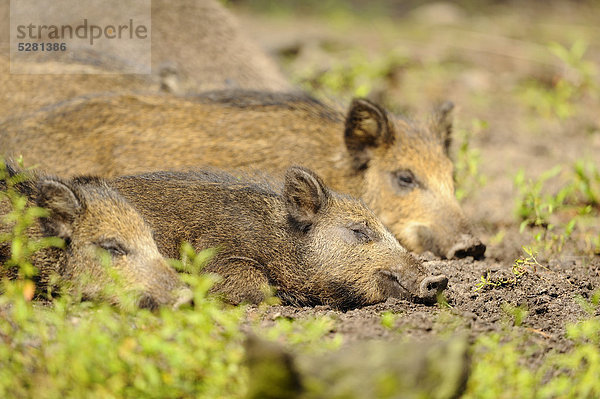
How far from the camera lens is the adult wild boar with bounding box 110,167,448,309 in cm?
443

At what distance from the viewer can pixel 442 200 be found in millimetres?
5594

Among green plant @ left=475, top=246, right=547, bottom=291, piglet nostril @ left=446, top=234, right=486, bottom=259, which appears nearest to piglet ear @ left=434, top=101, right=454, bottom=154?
piglet nostril @ left=446, top=234, right=486, bottom=259

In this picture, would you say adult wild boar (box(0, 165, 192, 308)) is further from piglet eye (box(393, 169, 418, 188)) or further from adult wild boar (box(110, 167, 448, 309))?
piglet eye (box(393, 169, 418, 188))

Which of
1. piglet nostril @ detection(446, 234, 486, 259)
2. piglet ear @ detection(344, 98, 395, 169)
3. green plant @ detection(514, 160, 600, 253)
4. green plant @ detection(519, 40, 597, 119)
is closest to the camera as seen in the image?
piglet nostril @ detection(446, 234, 486, 259)

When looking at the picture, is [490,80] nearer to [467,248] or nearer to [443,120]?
[443,120]

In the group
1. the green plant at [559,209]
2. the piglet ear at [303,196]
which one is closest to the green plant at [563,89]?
the green plant at [559,209]

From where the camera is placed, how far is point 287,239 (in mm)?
4617

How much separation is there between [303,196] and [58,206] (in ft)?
4.84

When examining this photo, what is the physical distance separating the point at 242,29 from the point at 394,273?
505cm

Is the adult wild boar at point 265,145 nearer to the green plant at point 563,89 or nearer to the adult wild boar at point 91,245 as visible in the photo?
the adult wild boar at point 91,245

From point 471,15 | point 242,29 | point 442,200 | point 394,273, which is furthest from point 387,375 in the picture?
point 471,15

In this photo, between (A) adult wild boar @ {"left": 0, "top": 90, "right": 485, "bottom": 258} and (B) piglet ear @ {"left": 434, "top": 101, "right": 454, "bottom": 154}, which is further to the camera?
(B) piglet ear @ {"left": 434, "top": 101, "right": 454, "bottom": 154}

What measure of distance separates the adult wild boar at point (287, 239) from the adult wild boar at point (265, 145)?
0.79 metres

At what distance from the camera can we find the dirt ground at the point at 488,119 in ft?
13.3
